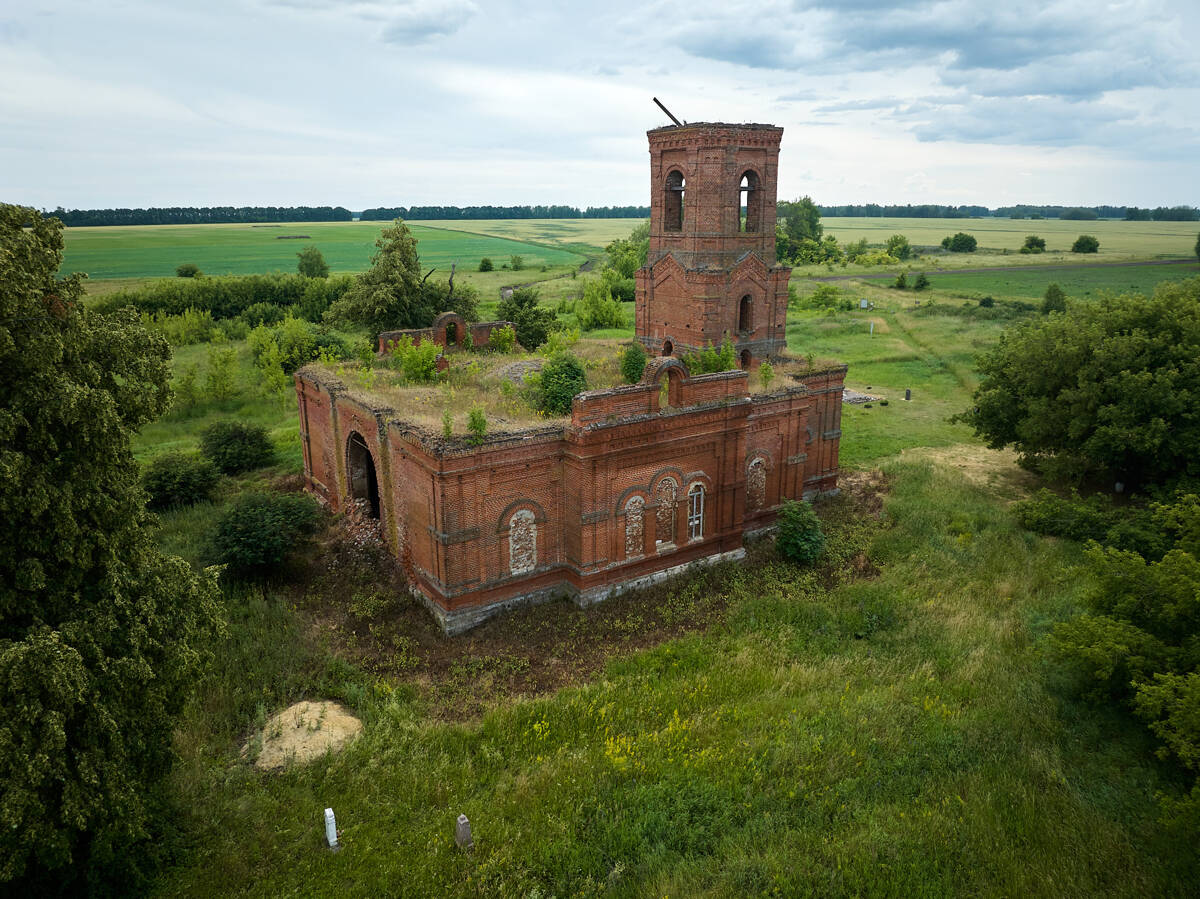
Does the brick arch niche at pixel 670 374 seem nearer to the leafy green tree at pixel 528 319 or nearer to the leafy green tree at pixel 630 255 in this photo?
the leafy green tree at pixel 528 319

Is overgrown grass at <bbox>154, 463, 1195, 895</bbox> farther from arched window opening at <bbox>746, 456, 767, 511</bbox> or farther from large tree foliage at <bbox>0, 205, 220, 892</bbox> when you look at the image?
arched window opening at <bbox>746, 456, 767, 511</bbox>

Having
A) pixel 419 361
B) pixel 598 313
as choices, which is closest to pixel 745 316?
pixel 419 361

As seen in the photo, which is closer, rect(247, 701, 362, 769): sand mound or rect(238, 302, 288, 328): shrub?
rect(247, 701, 362, 769): sand mound

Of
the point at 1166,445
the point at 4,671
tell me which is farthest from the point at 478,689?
the point at 1166,445

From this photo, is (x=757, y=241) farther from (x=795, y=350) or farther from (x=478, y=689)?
(x=795, y=350)

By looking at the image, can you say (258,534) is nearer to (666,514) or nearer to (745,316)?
(666,514)

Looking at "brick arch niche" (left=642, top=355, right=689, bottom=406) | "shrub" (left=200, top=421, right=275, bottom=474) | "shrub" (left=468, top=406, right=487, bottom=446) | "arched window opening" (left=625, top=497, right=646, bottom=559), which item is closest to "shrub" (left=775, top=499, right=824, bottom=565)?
"arched window opening" (left=625, top=497, right=646, bottom=559)

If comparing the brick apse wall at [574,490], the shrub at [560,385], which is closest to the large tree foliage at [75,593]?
the brick apse wall at [574,490]
